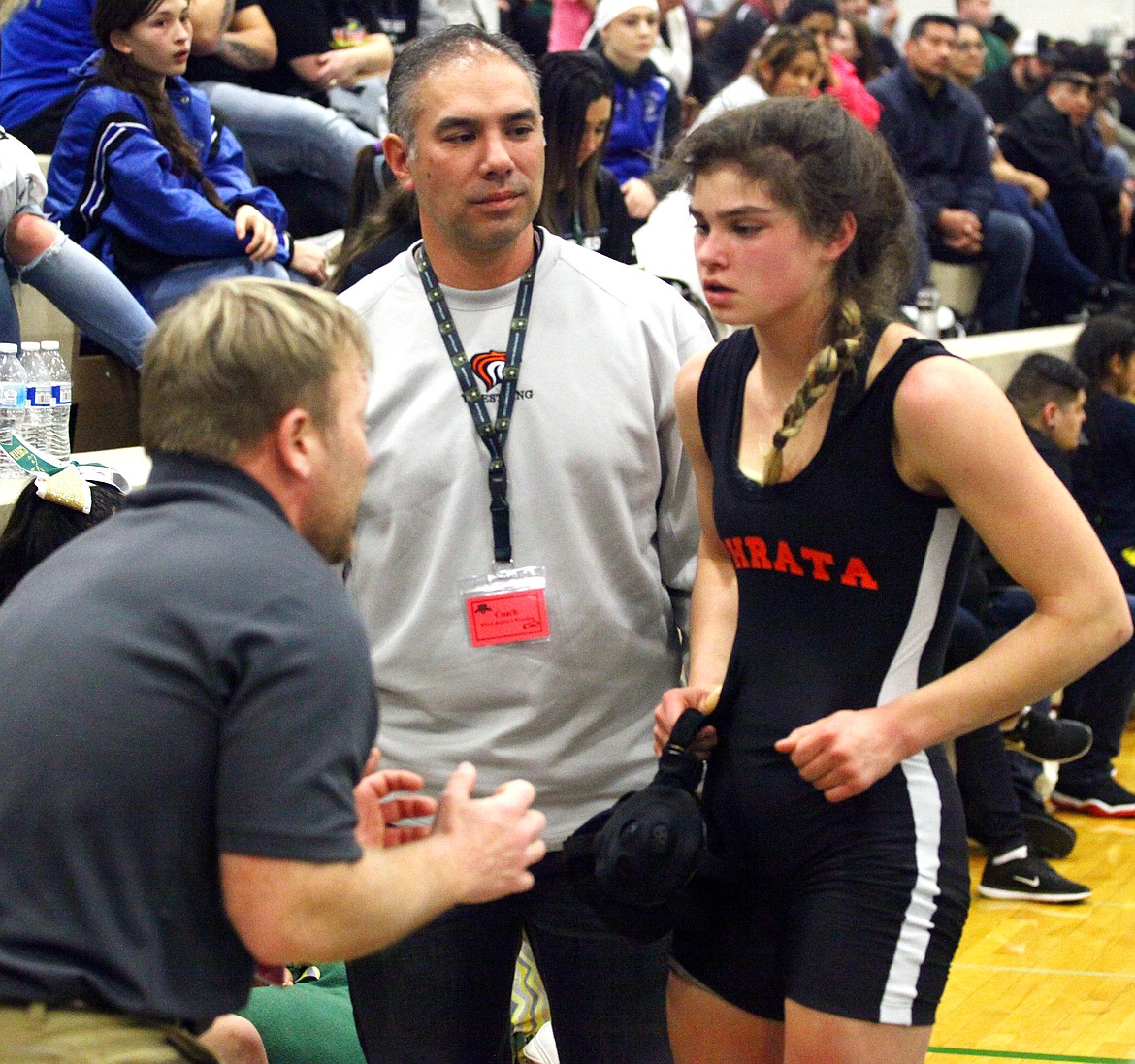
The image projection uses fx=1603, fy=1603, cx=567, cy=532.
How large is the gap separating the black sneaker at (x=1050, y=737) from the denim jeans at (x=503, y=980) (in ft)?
9.70

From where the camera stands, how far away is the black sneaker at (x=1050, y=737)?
4.85 meters

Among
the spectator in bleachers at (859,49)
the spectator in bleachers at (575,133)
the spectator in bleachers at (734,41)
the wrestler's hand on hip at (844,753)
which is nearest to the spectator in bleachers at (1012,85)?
the spectator in bleachers at (859,49)

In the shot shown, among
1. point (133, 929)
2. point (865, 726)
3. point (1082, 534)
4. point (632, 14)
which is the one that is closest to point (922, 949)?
point (865, 726)

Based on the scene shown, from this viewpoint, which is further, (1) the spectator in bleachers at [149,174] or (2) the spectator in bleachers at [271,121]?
(2) the spectator in bleachers at [271,121]

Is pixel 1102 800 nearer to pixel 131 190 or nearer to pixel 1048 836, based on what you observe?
pixel 1048 836

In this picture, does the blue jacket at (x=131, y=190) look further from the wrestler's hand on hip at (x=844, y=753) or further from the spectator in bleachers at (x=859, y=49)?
the spectator in bleachers at (x=859, y=49)

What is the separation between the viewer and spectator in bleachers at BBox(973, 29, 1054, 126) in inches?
396

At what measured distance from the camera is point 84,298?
12.8ft

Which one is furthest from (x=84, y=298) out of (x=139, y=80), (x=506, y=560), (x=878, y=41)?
(x=878, y=41)

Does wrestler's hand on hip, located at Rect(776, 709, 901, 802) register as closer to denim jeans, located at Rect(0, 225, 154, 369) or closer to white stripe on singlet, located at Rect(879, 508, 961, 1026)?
white stripe on singlet, located at Rect(879, 508, 961, 1026)

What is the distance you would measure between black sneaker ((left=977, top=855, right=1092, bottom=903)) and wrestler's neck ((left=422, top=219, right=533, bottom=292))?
2.86m

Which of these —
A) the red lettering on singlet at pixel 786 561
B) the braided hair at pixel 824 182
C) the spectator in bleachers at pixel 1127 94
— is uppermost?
the braided hair at pixel 824 182

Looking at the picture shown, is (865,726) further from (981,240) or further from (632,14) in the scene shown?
(981,240)

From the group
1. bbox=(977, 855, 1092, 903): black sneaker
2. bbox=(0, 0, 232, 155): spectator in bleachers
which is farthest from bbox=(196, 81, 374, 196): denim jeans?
bbox=(977, 855, 1092, 903): black sneaker
